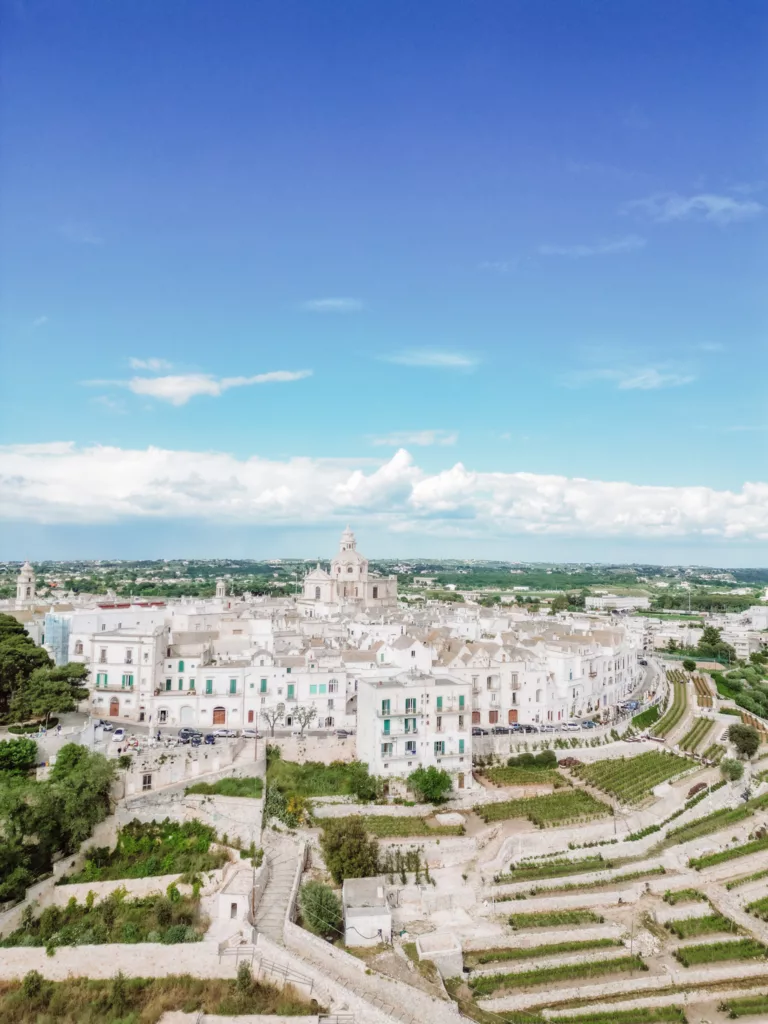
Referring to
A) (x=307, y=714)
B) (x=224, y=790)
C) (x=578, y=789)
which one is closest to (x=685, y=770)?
(x=578, y=789)

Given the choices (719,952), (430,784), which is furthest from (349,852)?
(719,952)

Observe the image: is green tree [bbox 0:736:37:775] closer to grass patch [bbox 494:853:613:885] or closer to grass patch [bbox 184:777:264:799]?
grass patch [bbox 184:777:264:799]

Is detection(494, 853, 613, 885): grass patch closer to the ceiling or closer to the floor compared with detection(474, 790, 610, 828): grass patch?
closer to the floor

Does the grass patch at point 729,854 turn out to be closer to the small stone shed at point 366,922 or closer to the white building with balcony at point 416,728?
the white building with balcony at point 416,728

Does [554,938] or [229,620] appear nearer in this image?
[554,938]

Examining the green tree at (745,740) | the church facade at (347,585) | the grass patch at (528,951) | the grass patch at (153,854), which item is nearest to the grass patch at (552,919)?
the grass patch at (528,951)

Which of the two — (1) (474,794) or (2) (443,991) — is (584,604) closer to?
(1) (474,794)

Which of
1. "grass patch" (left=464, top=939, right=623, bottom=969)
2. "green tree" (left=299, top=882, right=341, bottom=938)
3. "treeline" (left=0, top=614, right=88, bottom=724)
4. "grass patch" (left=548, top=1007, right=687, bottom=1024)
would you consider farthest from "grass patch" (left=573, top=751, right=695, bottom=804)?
"treeline" (left=0, top=614, right=88, bottom=724)
